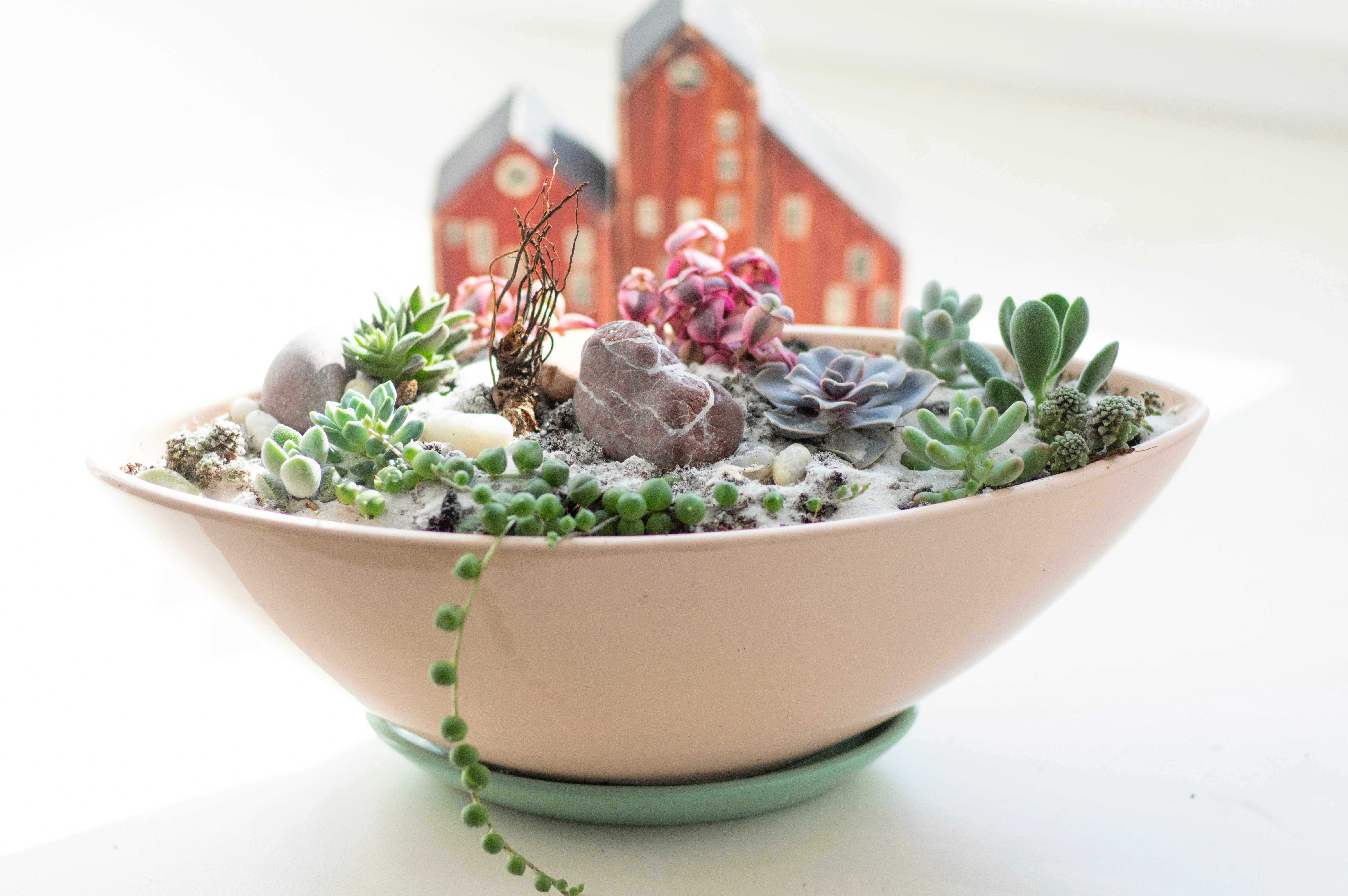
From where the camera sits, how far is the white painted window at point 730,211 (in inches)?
83.4

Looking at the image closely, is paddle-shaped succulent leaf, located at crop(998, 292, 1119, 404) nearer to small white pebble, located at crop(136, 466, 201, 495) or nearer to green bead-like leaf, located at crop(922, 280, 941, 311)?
green bead-like leaf, located at crop(922, 280, 941, 311)

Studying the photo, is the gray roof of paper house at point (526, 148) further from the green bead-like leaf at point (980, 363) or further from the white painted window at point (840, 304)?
the green bead-like leaf at point (980, 363)

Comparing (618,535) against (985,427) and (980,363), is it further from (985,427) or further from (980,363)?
(980,363)

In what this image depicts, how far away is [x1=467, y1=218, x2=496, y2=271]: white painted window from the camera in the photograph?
206 cm

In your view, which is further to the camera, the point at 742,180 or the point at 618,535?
the point at 742,180

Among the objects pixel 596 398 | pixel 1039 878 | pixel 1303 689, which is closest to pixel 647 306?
pixel 596 398

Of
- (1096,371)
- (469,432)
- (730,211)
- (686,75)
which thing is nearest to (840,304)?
(730,211)

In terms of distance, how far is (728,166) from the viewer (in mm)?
2098

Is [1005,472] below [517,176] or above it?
below

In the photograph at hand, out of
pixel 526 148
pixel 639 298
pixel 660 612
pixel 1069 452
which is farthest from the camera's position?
pixel 526 148

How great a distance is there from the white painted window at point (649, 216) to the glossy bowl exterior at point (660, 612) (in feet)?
4.92

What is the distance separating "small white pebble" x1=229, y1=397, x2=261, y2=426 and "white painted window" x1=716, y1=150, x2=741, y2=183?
52.1 inches

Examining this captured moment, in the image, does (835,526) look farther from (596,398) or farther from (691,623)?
(596,398)

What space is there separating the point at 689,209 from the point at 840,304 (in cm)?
33
